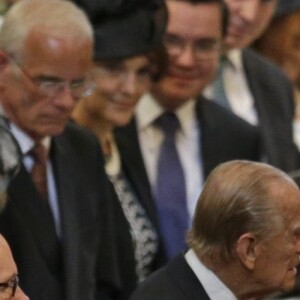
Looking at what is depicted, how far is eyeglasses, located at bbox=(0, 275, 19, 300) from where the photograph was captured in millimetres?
3600

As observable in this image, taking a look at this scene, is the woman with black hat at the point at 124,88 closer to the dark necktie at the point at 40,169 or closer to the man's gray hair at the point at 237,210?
the dark necktie at the point at 40,169

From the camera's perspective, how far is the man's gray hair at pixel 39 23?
4523 mm

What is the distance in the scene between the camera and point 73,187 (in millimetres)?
4684

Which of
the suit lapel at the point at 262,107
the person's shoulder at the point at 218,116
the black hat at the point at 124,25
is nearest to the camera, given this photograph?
the black hat at the point at 124,25

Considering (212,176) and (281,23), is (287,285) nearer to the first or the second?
(212,176)

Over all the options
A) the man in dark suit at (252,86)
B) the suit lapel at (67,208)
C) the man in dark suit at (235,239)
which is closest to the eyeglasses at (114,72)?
the suit lapel at (67,208)

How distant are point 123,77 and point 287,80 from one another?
115 cm

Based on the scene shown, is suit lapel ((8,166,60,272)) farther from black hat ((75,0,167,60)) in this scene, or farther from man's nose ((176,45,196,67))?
man's nose ((176,45,196,67))

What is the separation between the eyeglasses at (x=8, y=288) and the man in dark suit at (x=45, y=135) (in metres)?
0.76

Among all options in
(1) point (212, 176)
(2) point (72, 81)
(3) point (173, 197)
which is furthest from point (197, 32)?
(1) point (212, 176)

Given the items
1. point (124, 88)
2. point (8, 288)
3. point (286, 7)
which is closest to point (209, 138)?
point (124, 88)

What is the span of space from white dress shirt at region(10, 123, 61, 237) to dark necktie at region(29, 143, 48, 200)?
2 cm

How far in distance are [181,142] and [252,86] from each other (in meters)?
0.63

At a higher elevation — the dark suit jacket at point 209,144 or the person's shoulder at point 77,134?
the person's shoulder at point 77,134
